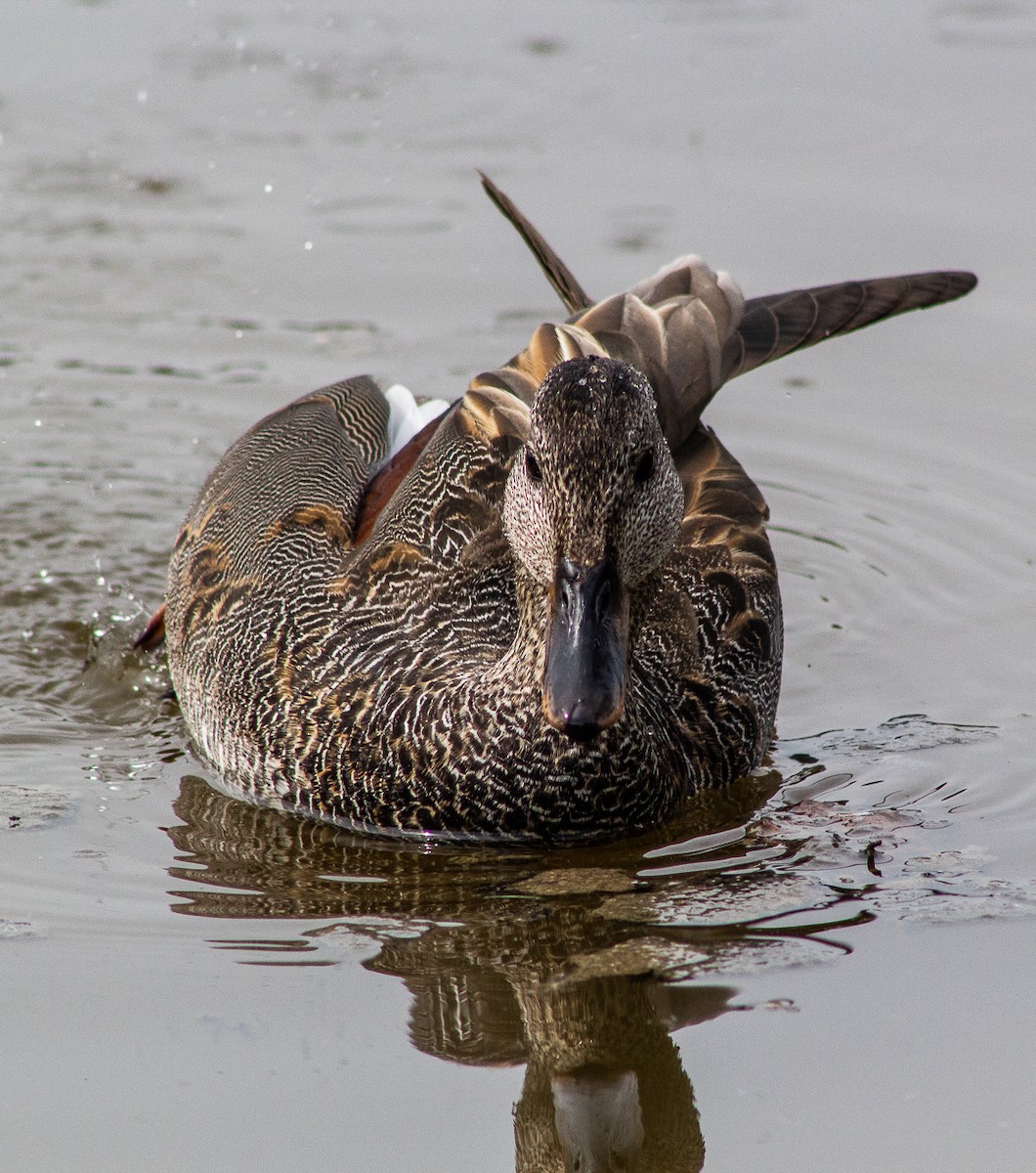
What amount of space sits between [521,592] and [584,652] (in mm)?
655

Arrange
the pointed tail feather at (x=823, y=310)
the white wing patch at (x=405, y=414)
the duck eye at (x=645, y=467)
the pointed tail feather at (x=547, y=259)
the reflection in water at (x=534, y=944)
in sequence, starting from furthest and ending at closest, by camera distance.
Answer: the white wing patch at (x=405, y=414)
the pointed tail feather at (x=547, y=259)
the pointed tail feather at (x=823, y=310)
the duck eye at (x=645, y=467)
the reflection in water at (x=534, y=944)

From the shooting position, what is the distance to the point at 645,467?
609cm

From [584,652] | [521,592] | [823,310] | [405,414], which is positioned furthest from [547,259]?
[584,652]

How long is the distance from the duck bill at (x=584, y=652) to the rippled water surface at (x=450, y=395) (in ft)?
2.57

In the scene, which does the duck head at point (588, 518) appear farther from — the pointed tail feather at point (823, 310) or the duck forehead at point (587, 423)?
the pointed tail feather at point (823, 310)

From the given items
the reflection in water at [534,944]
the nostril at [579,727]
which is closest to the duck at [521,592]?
the nostril at [579,727]

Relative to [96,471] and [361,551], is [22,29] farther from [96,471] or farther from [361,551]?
[361,551]

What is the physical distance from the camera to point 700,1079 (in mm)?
5426

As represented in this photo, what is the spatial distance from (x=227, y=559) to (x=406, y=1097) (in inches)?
119

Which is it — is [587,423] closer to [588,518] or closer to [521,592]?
[588,518]

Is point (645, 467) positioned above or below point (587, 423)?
below

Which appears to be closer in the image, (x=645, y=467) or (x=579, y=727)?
(x=579, y=727)

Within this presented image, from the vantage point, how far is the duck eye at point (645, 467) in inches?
238

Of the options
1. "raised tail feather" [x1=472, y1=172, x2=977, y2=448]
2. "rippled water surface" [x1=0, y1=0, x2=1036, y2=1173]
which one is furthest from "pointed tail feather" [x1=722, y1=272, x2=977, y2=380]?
"rippled water surface" [x1=0, y1=0, x2=1036, y2=1173]
